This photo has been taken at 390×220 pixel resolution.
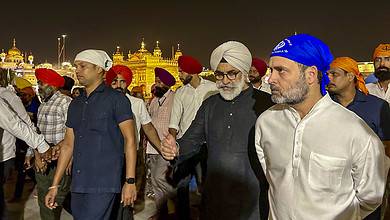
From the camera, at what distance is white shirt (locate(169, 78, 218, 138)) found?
6.85 m

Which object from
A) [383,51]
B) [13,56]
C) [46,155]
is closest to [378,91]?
[383,51]

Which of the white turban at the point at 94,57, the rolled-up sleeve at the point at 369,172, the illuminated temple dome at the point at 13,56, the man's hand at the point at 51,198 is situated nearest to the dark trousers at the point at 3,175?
the man's hand at the point at 51,198

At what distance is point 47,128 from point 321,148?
15.0 feet

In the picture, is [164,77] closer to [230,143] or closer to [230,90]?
[230,90]

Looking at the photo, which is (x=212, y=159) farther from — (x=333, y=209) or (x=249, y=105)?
(x=333, y=209)

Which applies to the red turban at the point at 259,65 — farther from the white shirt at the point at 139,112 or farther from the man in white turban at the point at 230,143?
the man in white turban at the point at 230,143

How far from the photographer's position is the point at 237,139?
3.95 metres

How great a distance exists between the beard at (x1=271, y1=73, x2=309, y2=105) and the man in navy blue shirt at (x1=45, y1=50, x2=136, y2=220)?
206cm

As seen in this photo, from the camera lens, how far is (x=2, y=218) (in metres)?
5.73

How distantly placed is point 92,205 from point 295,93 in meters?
2.42

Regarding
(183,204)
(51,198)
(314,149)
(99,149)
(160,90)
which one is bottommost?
(183,204)

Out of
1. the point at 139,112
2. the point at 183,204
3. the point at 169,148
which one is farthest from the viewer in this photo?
the point at 183,204

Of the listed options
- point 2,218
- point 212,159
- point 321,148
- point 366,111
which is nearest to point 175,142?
point 212,159

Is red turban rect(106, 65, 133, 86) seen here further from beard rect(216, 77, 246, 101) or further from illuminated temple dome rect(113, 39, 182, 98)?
illuminated temple dome rect(113, 39, 182, 98)
